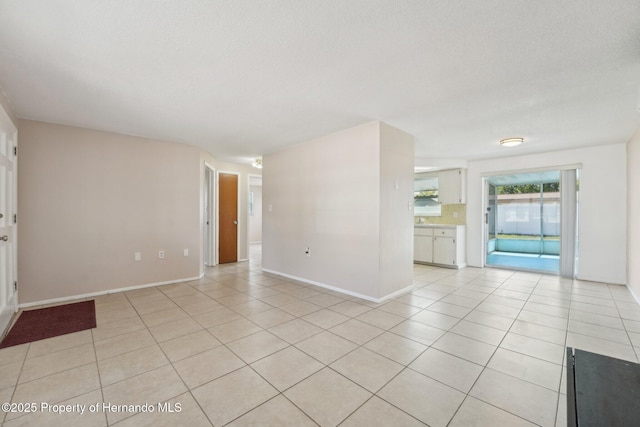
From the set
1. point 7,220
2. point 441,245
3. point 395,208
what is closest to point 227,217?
point 7,220

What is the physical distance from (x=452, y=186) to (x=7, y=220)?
7200mm

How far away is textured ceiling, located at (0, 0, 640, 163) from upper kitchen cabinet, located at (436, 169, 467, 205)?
2.37 meters

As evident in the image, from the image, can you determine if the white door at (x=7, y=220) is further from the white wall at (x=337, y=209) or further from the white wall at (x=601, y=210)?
the white wall at (x=601, y=210)

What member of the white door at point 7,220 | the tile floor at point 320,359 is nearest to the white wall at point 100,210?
the white door at point 7,220

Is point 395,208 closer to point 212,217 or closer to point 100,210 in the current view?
point 212,217

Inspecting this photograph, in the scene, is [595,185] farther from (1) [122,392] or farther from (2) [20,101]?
(2) [20,101]

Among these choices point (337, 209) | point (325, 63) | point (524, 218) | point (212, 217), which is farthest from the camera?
point (524, 218)

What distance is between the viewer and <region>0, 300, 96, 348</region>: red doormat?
8.54 ft

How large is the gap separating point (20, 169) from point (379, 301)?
4.87 m

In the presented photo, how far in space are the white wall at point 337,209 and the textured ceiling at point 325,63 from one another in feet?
1.64

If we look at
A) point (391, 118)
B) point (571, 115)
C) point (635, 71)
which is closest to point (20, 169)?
point (391, 118)

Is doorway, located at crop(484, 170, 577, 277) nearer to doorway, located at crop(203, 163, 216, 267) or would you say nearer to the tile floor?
the tile floor

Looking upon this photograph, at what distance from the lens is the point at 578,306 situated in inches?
137

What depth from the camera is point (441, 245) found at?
597 centimetres
